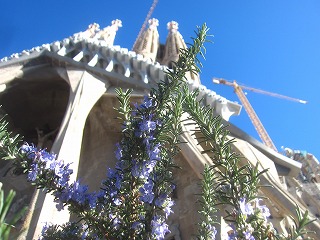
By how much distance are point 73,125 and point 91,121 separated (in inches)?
96.4

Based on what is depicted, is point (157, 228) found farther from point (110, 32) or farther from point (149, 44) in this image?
point (110, 32)

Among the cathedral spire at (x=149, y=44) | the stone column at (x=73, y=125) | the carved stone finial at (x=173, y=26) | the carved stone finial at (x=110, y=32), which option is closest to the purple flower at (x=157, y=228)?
the stone column at (x=73, y=125)

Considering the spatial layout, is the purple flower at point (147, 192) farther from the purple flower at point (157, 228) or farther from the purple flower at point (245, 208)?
the purple flower at point (245, 208)

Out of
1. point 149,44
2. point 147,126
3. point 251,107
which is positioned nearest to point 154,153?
point 147,126

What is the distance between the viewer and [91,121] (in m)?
9.12

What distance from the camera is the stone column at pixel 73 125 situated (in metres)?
4.61

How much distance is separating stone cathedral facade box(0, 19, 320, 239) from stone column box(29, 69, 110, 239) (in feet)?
0.04

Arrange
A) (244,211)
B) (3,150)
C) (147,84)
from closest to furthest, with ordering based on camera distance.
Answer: (244,211), (3,150), (147,84)

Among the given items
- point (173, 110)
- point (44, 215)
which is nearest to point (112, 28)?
point (44, 215)

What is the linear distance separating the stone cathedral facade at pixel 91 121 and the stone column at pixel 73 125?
1 centimetres

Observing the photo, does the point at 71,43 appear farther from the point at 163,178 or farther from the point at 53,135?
the point at 163,178

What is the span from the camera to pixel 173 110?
1.85m

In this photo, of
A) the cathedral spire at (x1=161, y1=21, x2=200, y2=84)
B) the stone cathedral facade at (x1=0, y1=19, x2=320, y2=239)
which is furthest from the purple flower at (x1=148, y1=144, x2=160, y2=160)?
the cathedral spire at (x1=161, y1=21, x2=200, y2=84)

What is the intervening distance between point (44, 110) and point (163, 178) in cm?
986
